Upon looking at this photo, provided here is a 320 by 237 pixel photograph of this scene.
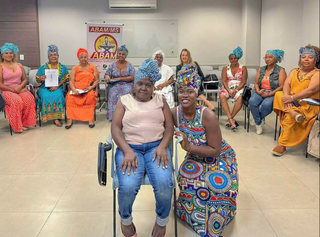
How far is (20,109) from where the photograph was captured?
4.09 meters

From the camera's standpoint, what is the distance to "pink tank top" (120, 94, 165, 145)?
70.6 inches

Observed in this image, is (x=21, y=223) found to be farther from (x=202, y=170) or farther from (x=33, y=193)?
(x=202, y=170)

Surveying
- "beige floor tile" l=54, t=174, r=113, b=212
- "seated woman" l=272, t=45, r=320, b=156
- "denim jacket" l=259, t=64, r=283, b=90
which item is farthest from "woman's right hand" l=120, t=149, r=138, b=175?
"denim jacket" l=259, t=64, r=283, b=90

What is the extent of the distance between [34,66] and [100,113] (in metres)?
2.23

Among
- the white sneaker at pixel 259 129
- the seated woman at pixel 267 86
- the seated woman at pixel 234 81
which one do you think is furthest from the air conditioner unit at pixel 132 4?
the white sneaker at pixel 259 129

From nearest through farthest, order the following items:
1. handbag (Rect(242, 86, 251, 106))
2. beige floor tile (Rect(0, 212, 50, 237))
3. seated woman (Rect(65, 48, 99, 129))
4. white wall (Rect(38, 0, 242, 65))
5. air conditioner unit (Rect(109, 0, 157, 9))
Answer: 1. beige floor tile (Rect(0, 212, 50, 237))
2. handbag (Rect(242, 86, 251, 106))
3. seated woman (Rect(65, 48, 99, 129))
4. air conditioner unit (Rect(109, 0, 157, 9))
5. white wall (Rect(38, 0, 242, 65))

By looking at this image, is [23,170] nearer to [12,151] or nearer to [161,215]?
[12,151]

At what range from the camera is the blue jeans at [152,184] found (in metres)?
1.63

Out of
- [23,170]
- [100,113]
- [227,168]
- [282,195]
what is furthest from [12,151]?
[282,195]

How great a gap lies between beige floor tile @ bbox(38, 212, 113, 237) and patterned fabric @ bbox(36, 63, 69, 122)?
2628mm

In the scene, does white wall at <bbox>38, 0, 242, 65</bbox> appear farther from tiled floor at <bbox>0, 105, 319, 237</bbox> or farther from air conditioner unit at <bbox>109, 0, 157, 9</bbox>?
tiled floor at <bbox>0, 105, 319, 237</bbox>

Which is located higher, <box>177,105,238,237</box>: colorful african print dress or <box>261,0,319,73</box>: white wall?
<box>261,0,319,73</box>: white wall

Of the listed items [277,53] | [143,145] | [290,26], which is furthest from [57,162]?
[277,53]

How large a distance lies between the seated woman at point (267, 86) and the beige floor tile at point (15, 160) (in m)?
2.59
